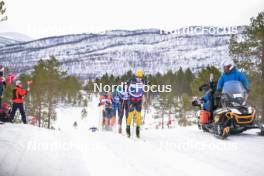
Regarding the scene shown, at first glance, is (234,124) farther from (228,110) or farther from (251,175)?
(251,175)

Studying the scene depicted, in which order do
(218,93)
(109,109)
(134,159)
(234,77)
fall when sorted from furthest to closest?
1. (109,109)
2. (218,93)
3. (234,77)
4. (134,159)

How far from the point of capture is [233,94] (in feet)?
25.2

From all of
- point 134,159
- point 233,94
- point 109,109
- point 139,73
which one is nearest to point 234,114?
point 233,94

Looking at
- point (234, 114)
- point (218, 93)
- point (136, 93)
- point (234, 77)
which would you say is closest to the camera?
point (234, 114)

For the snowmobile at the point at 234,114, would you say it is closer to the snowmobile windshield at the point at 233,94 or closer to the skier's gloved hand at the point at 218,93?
the snowmobile windshield at the point at 233,94

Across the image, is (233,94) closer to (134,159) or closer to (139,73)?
(139,73)

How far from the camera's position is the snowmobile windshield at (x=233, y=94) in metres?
7.57

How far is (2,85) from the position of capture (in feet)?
37.6

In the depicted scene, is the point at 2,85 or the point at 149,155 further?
the point at 2,85

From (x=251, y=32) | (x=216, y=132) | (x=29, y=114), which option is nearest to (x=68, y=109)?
(x=29, y=114)

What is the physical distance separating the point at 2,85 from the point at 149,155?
27.0 ft

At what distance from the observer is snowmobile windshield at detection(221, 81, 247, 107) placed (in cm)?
757

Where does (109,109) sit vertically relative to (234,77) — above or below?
below

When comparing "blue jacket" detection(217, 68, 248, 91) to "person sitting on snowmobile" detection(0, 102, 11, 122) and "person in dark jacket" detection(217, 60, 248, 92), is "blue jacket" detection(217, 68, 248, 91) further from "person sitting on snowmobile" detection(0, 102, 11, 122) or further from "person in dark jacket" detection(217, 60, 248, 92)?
"person sitting on snowmobile" detection(0, 102, 11, 122)
